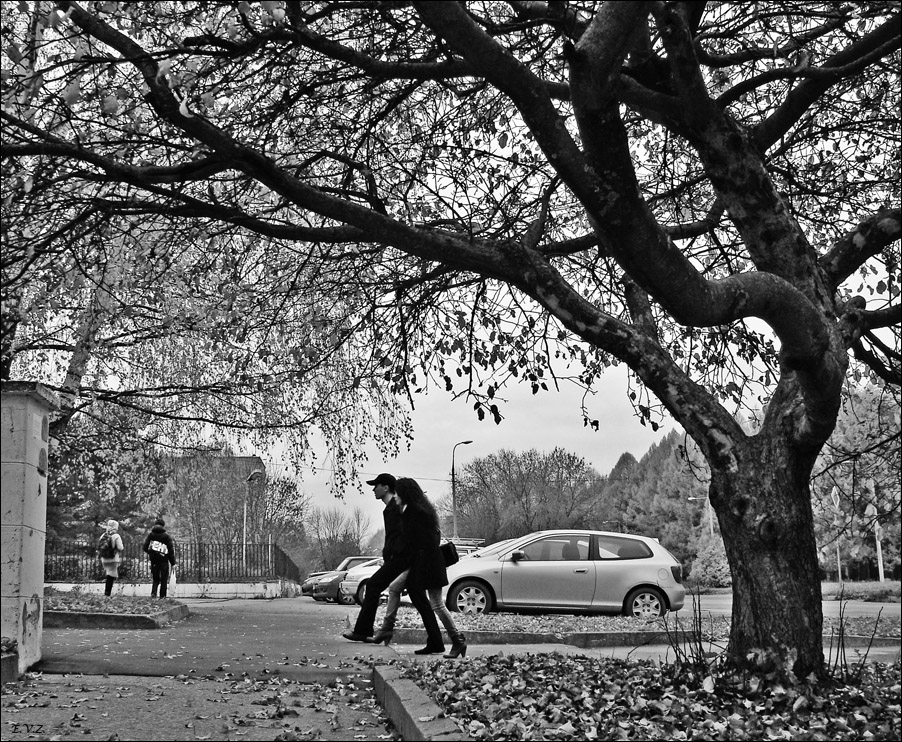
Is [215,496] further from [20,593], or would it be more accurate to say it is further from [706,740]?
[706,740]

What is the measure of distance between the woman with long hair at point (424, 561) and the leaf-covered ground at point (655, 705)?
2.46 m

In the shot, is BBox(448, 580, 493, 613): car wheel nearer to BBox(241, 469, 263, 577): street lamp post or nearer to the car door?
the car door

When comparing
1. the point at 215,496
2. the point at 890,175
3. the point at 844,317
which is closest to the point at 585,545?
the point at 890,175

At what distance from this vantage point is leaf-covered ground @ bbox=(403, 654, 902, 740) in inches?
192

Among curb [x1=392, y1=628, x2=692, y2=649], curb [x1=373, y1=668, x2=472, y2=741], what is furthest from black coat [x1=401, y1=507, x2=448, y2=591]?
curb [x1=392, y1=628, x2=692, y2=649]

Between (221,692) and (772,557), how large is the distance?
449cm

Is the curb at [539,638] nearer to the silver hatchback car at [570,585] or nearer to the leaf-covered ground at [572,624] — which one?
the leaf-covered ground at [572,624]

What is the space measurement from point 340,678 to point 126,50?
5609 millimetres

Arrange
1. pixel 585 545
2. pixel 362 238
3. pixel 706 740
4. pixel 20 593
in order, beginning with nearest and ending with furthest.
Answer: pixel 706 740 < pixel 362 238 < pixel 20 593 < pixel 585 545

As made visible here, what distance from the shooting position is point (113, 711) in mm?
6414

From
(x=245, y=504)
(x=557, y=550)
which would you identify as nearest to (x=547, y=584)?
(x=557, y=550)

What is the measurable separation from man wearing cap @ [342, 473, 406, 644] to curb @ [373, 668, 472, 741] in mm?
2255

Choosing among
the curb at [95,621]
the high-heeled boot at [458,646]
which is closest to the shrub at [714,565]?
the curb at [95,621]

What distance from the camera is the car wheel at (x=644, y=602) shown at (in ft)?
54.1
